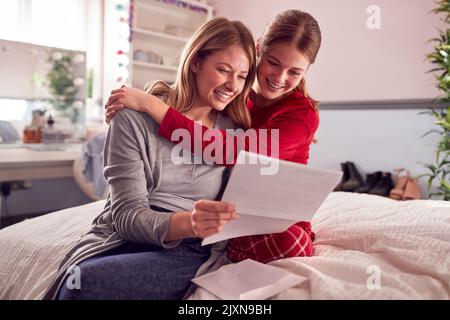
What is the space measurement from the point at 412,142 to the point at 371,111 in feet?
1.23

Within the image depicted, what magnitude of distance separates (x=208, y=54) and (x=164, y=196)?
36cm

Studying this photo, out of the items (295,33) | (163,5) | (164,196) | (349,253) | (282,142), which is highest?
(163,5)

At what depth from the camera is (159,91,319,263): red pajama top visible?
951 millimetres

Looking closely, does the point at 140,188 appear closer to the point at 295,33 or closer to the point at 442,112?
the point at 295,33

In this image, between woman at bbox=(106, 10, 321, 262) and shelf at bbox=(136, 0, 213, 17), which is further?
Answer: shelf at bbox=(136, 0, 213, 17)

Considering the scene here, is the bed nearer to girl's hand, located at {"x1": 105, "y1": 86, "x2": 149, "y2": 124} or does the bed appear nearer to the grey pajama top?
the grey pajama top

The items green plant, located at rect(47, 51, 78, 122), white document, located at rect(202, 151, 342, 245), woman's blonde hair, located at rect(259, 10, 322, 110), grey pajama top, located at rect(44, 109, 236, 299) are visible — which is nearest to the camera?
white document, located at rect(202, 151, 342, 245)

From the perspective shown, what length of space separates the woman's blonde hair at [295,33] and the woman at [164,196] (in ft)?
0.46

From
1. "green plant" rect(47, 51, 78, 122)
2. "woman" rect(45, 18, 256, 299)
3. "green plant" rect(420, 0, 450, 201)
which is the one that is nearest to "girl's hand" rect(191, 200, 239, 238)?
"woman" rect(45, 18, 256, 299)

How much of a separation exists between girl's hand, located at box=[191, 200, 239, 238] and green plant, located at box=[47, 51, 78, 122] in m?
2.68

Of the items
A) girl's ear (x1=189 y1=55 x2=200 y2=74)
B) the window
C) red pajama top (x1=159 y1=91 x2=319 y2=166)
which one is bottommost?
red pajama top (x1=159 y1=91 x2=319 y2=166)

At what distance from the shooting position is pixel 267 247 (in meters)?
0.97

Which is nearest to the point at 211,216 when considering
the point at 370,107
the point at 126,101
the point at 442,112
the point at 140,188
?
the point at 140,188

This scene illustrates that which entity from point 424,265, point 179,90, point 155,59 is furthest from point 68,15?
point 424,265
